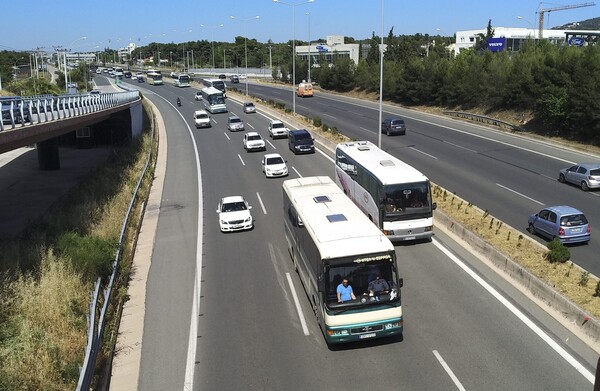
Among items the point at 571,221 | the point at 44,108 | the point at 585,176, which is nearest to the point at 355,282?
the point at 571,221

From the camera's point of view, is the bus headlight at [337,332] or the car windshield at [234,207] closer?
the bus headlight at [337,332]

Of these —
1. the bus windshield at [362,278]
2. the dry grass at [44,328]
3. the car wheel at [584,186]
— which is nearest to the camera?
the dry grass at [44,328]

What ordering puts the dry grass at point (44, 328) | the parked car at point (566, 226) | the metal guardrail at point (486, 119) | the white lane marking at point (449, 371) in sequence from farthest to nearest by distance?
1. the metal guardrail at point (486, 119)
2. the parked car at point (566, 226)
3. the dry grass at point (44, 328)
4. the white lane marking at point (449, 371)

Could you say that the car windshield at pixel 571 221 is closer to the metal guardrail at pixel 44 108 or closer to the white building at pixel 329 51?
the metal guardrail at pixel 44 108

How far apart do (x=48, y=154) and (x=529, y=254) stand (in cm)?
4144

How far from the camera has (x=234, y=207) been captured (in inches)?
919

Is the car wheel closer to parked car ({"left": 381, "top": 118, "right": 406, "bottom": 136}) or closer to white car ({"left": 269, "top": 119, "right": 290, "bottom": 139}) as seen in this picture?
parked car ({"left": 381, "top": 118, "right": 406, "bottom": 136})

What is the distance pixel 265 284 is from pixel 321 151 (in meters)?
25.6

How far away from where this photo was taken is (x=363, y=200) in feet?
72.8

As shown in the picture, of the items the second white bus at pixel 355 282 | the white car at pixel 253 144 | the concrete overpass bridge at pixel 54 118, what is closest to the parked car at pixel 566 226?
the second white bus at pixel 355 282

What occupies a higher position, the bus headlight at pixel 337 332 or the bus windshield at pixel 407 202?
the bus windshield at pixel 407 202

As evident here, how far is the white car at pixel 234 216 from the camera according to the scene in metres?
22.5

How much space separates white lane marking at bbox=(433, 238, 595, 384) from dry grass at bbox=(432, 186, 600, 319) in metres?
1.53

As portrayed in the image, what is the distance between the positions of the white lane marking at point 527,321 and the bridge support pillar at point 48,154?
38545 millimetres
